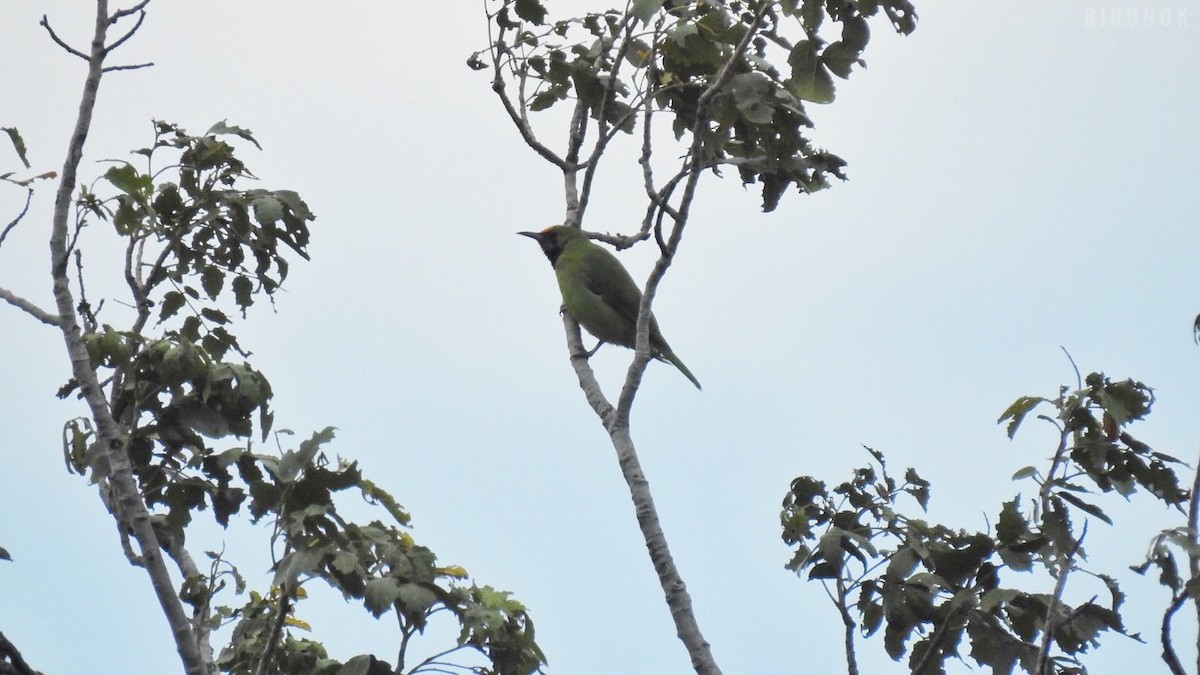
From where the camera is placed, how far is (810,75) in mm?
3686

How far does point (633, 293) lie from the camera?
8039 mm

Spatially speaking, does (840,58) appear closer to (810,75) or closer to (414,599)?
(810,75)

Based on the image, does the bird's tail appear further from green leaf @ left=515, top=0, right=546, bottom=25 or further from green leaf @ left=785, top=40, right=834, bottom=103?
green leaf @ left=785, top=40, right=834, bottom=103

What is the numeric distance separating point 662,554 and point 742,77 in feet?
4.81

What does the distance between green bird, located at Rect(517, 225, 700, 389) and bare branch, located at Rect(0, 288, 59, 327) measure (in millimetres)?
3757

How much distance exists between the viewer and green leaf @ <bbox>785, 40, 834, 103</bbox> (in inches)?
145

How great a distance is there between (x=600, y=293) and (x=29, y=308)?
4189mm

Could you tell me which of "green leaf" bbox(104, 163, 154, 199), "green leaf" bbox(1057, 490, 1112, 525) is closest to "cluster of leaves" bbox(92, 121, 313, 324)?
"green leaf" bbox(104, 163, 154, 199)

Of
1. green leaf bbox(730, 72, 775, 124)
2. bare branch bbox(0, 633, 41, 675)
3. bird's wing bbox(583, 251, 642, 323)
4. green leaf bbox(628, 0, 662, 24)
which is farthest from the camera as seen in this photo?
bird's wing bbox(583, 251, 642, 323)

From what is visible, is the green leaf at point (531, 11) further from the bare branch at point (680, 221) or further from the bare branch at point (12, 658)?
the bare branch at point (12, 658)

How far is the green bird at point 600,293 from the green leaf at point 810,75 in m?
3.91

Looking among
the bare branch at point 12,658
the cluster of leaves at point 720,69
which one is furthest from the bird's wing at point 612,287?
the bare branch at point 12,658

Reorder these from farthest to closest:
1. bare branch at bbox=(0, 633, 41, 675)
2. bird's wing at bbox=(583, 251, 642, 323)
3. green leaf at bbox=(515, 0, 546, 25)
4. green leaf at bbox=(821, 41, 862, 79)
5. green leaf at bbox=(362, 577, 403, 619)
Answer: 1. bird's wing at bbox=(583, 251, 642, 323)
2. green leaf at bbox=(515, 0, 546, 25)
3. green leaf at bbox=(821, 41, 862, 79)
4. green leaf at bbox=(362, 577, 403, 619)
5. bare branch at bbox=(0, 633, 41, 675)

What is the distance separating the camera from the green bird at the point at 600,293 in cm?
771
